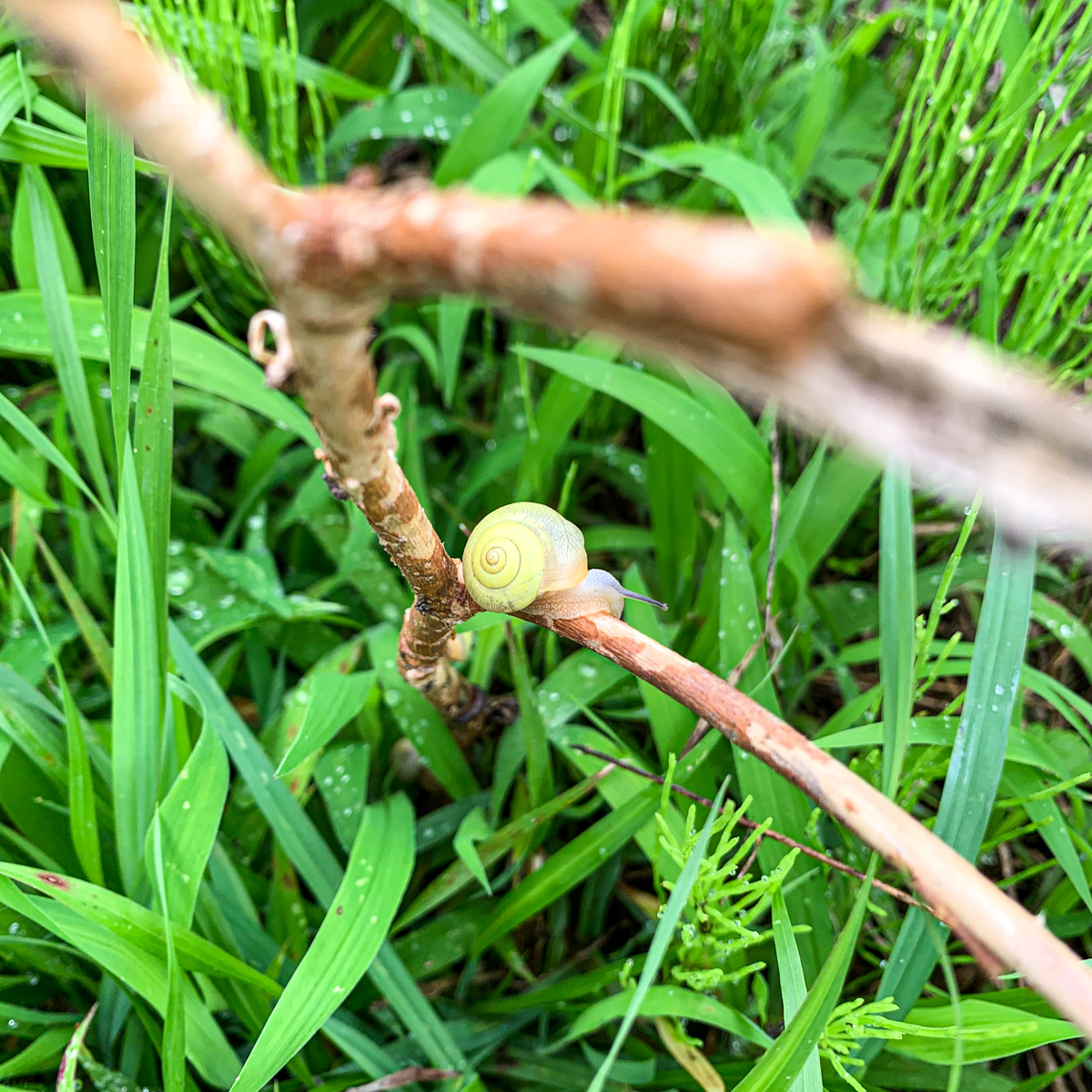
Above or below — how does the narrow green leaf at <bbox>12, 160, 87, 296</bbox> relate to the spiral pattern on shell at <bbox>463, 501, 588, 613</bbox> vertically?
above

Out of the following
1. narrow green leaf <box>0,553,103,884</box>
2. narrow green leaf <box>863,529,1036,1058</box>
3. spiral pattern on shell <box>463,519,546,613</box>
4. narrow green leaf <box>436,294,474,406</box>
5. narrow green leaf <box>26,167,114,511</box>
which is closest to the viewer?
spiral pattern on shell <box>463,519,546,613</box>

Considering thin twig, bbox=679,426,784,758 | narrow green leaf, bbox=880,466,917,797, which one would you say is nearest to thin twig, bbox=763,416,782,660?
thin twig, bbox=679,426,784,758

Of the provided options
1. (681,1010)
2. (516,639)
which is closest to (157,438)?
(516,639)

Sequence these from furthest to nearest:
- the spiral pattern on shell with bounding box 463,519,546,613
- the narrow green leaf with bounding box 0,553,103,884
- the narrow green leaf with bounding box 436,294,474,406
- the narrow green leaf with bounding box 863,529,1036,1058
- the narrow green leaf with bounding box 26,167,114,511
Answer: the narrow green leaf with bounding box 436,294,474,406 → the narrow green leaf with bounding box 26,167,114,511 → the narrow green leaf with bounding box 0,553,103,884 → the narrow green leaf with bounding box 863,529,1036,1058 → the spiral pattern on shell with bounding box 463,519,546,613

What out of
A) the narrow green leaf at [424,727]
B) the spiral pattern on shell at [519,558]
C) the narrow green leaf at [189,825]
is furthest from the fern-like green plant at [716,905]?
the narrow green leaf at [189,825]

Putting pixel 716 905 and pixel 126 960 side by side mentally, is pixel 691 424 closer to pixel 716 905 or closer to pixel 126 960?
pixel 716 905

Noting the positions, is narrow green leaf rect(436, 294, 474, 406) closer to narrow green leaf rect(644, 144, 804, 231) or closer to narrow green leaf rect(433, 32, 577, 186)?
narrow green leaf rect(433, 32, 577, 186)
